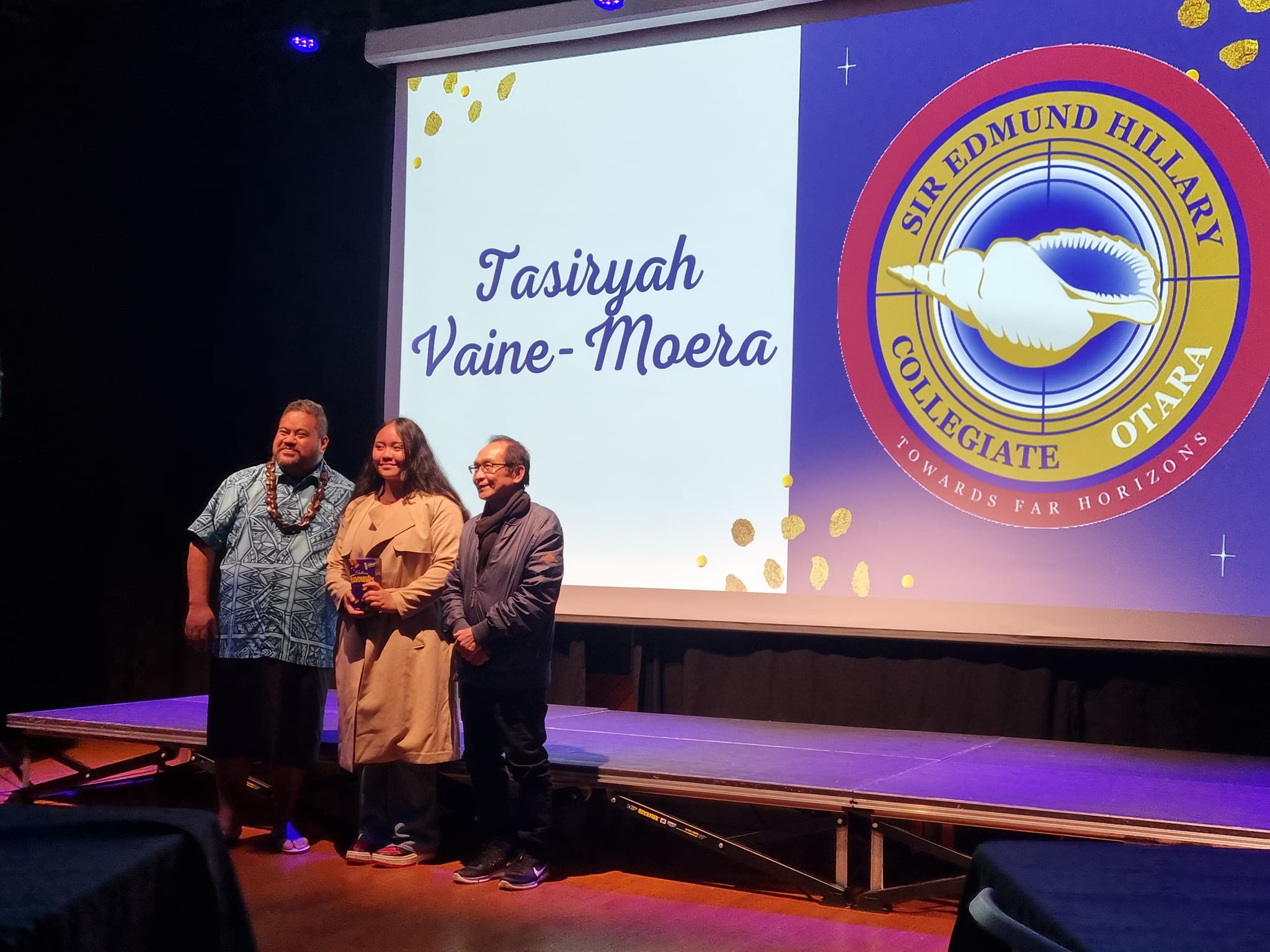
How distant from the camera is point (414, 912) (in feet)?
10.3

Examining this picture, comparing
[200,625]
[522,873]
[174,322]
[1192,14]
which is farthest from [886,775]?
[174,322]

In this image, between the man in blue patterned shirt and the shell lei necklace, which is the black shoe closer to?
the man in blue patterned shirt

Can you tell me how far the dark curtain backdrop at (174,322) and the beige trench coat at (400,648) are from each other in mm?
1451

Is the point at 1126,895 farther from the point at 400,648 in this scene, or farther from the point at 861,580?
the point at 861,580

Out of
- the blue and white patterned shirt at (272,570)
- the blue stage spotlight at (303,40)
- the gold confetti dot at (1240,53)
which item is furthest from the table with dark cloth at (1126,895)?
the blue stage spotlight at (303,40)

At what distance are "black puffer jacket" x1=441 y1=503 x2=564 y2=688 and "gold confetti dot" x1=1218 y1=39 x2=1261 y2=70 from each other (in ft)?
8.48

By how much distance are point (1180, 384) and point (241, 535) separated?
9.74 ft

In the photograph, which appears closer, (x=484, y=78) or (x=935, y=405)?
(x=935, y=405)

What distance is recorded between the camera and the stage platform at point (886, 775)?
3.01 metres

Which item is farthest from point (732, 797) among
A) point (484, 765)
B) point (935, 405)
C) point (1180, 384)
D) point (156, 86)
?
point (156, 86)

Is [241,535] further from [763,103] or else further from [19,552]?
[763,103]

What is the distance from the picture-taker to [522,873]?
3.38 metres

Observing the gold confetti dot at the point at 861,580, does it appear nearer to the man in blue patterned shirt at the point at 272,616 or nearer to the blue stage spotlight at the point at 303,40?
the man in blue patterned shirt at the point at 272,616

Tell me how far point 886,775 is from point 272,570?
1.86 m
